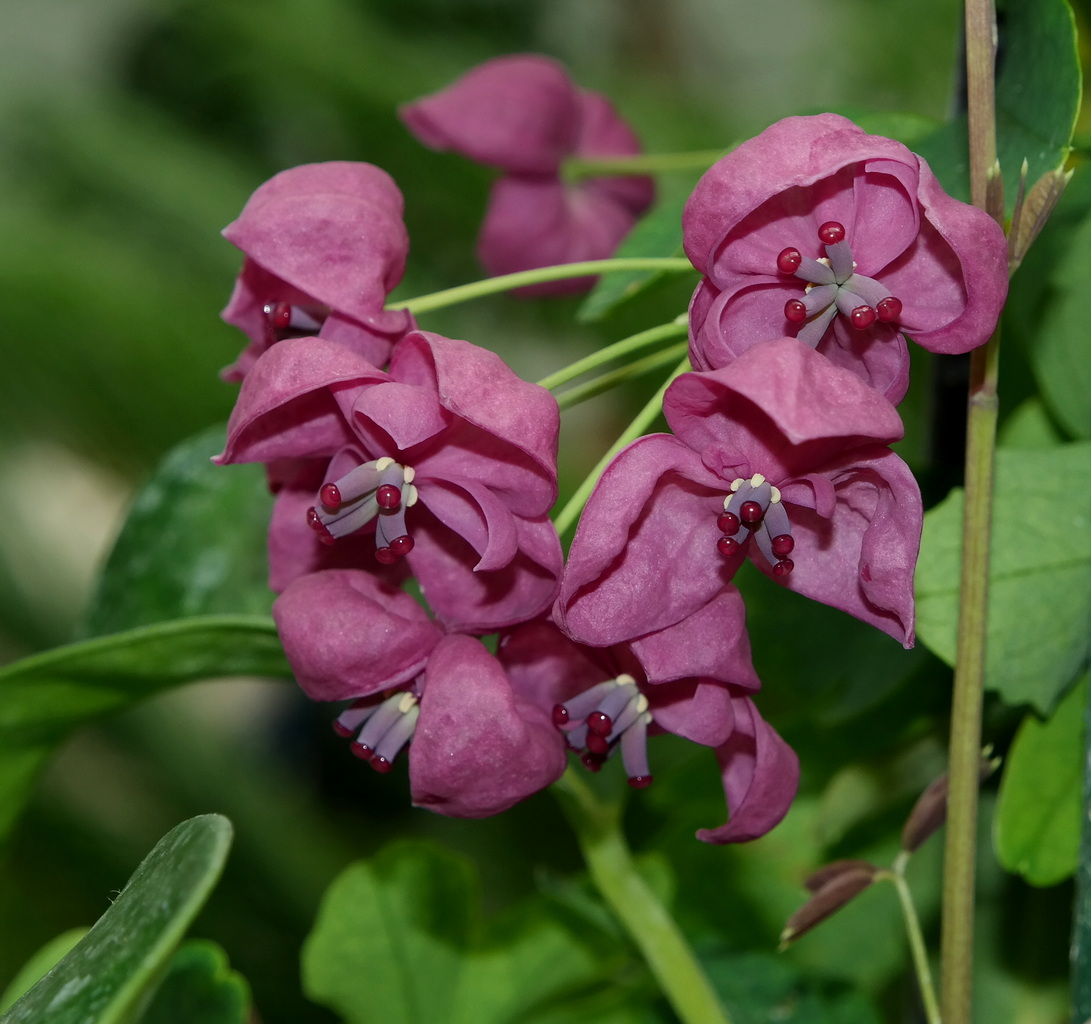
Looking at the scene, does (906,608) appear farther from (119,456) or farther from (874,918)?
(119,456)

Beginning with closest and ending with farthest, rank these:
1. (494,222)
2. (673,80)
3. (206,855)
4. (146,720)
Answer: (206,855) → (494,222) → (146,720) → (673,80)

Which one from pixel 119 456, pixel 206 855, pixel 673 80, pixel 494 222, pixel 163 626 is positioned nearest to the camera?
pixel 206 855

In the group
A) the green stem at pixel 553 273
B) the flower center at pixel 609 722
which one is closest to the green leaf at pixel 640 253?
the green stem at pixel 553 273

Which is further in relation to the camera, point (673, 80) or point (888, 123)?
point (673, 80)

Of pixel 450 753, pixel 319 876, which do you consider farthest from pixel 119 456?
pixel 450 753

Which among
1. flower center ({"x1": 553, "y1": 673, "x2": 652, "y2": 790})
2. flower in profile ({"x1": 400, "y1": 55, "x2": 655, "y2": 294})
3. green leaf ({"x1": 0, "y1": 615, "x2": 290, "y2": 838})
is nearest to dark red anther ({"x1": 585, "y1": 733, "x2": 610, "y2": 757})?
flower center ({"x1": 553, "y1": 673, "x2": 652, "y2": 790})

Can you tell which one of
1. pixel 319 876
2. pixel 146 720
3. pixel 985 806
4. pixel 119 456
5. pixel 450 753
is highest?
pixel 450 753

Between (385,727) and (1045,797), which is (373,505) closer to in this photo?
(385,727)
